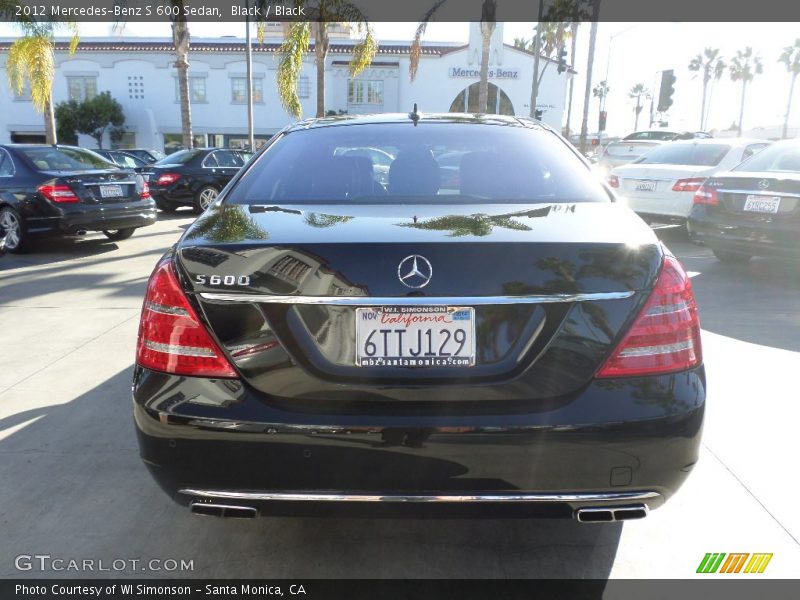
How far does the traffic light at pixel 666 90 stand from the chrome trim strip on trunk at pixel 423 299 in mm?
18825

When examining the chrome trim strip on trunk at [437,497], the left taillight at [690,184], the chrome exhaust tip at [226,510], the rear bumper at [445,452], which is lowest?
the chrome exhaust tip at [226,510]

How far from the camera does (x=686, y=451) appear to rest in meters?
1.92

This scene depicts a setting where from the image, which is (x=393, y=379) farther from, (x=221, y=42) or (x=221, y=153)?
(x=221, y=42)

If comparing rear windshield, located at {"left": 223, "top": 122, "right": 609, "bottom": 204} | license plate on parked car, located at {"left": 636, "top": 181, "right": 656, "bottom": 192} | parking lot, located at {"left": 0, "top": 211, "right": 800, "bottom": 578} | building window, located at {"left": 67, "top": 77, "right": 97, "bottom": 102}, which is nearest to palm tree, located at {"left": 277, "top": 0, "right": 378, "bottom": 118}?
license plate on parked car, located at {"left": 636, "top": 181, "right": 656, "bottom": 192}

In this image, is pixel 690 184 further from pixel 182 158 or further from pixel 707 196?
pixel 182 158

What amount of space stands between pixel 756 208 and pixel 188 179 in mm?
10435

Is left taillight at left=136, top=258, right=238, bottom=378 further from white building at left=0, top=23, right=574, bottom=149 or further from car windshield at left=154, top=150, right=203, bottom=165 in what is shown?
white building at left=0, top=23, right=574, bottom=149

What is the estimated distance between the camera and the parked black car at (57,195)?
836 cm

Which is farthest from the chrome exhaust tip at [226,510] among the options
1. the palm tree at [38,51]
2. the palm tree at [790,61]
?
the palm tree at [790,61]

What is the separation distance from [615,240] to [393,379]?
776 millimetres

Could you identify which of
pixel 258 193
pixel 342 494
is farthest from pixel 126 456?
pixel 342 494

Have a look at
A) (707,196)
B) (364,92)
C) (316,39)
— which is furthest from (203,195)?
(364,92)

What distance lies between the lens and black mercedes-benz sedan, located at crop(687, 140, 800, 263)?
638 cm

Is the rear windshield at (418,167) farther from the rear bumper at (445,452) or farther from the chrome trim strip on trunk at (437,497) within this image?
the chrome trim strip on trunk at (437,497)
